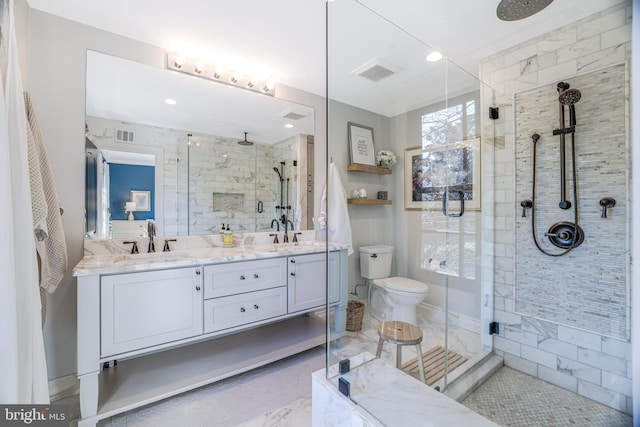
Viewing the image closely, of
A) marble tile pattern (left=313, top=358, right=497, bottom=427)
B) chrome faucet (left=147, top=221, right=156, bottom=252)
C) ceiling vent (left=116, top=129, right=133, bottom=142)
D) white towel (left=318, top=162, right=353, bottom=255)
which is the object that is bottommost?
marble tile pattern (left=313, top=358, right=497, bottom=427)

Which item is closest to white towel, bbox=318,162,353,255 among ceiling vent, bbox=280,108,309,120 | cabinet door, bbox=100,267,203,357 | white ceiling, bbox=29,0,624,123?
white ceiling, bbox=29,0,624,123

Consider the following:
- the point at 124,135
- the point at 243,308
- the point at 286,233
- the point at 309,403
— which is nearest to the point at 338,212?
the point at 243,308

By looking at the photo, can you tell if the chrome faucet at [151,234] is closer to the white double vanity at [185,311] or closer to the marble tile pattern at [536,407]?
the white double vanity at [185,311]

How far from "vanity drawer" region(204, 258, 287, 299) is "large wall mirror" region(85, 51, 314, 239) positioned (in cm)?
59

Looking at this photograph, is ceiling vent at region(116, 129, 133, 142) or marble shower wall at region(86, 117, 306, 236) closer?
ceiling vent at region(116, 129, 133, 142)

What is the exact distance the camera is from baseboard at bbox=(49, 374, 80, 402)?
1673 mm

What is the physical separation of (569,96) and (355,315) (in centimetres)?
202

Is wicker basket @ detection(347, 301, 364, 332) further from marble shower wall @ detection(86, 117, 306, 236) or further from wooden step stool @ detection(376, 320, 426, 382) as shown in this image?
marble shower wall @ detection(86, 117, 306, 236)

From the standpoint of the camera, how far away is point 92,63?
6.08ft

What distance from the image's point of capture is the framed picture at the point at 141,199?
2066mm

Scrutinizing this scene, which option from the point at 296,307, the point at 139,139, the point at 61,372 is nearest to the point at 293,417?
the point at 296,307

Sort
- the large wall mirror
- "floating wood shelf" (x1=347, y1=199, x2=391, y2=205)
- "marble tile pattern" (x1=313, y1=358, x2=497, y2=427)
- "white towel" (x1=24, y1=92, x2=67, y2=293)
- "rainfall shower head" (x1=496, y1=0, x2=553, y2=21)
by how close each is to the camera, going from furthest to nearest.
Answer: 1. the large wall mirror
2. "floating wood shelf" (x1=347, y1=199, x2=391, y2=205)
3. "rainfall shower head" (x1=496, y1=0, x2=553, y2=21)
4. "white towel" (x1=24, y1=92, x2=67, y2=293)
5. "marble tile pattern" (x1=313, y1=358, x2=497, y2=427)

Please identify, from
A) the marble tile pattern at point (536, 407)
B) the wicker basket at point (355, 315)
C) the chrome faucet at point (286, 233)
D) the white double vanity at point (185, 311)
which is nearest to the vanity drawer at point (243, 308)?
the white double vanity at point (185, 311)

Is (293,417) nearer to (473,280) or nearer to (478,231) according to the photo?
(473,280)
